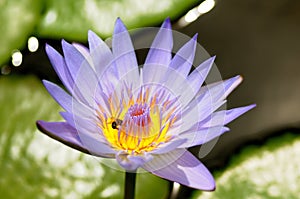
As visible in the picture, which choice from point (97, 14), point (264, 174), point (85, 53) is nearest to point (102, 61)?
point (85, 53)

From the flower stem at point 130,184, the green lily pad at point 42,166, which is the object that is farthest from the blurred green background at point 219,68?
the flower stem at point 130,184

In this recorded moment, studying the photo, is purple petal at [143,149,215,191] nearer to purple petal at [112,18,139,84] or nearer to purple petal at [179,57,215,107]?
purple petal at [179,57,215,107]

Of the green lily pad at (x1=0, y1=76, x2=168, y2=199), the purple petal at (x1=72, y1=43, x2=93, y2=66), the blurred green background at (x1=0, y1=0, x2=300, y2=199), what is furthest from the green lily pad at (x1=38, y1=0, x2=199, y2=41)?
the purple petal at (x1=72, y1=43, x2=93, y2=66)

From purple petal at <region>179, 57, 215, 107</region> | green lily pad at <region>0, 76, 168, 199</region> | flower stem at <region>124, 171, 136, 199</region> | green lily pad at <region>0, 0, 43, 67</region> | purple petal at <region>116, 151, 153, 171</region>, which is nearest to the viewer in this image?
purple petal at <region>116, 151, 153, 171</region>

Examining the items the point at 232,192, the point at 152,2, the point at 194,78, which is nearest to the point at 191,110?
the point at 194,78

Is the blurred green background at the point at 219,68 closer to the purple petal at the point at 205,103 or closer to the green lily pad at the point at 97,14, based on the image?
the green lily pad at the point at 97,14

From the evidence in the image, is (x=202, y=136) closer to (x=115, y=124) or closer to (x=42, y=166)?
(x=115, y=124)

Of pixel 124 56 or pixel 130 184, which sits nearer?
pixel 130 184

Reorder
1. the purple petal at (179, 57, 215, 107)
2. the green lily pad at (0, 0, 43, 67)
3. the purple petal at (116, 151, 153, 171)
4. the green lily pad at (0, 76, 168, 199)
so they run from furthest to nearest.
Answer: the green lily pad at (0, 0, 43, 67) → the green lily pad at (0, 76, 168, 199) → the purple petal at (179, 57, 215, 107) → the purple petal at (116, 151, 153, 171)
